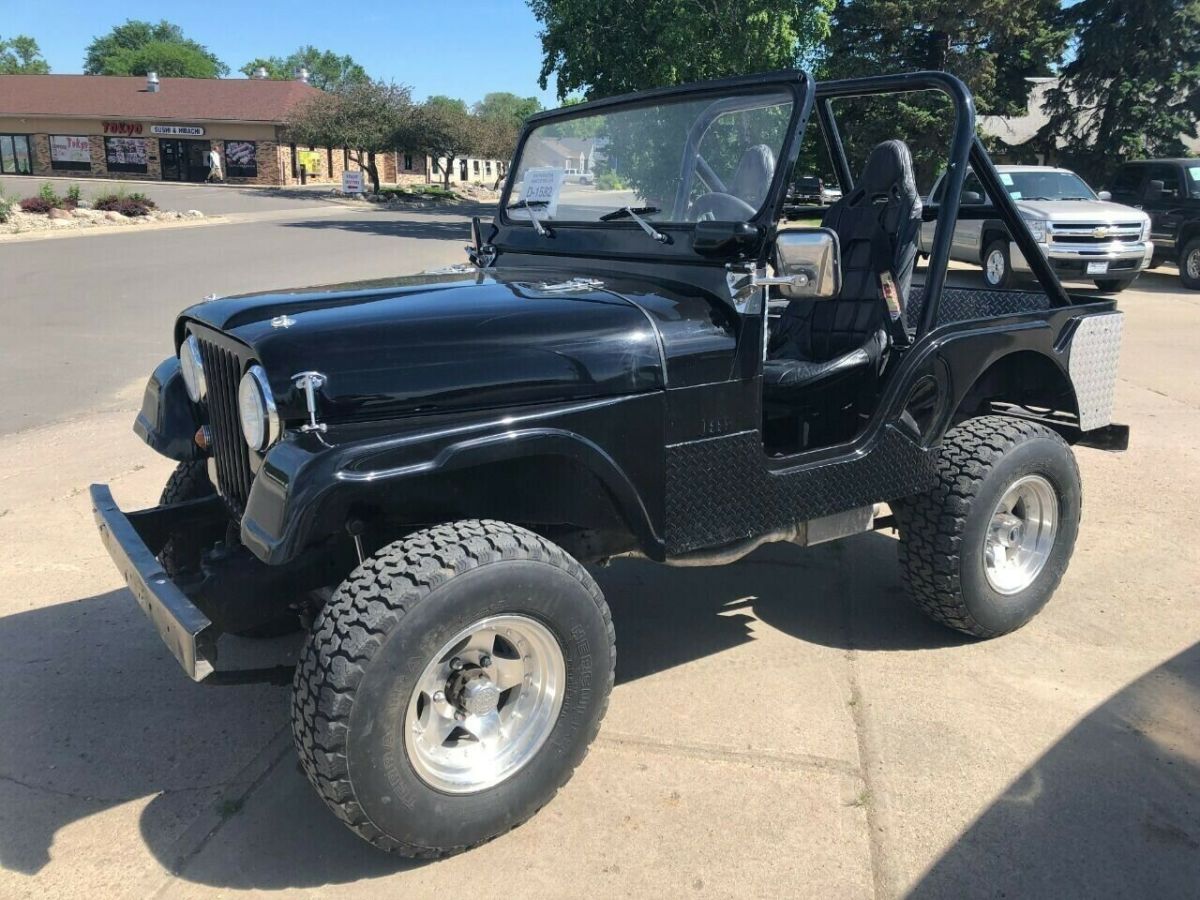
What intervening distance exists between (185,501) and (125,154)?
51823 millimetres

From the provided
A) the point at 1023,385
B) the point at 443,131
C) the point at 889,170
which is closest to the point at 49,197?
the point at 443,131

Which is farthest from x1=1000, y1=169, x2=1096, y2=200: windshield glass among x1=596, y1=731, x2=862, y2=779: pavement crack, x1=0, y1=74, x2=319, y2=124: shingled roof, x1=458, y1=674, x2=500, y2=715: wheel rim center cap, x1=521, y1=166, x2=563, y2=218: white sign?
x1=0, y1=74, x2=319, y2=124: shingled roof

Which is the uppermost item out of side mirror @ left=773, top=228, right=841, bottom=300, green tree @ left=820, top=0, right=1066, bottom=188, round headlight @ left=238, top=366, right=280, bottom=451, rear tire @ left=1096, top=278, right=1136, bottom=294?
green tree @ left=820, top=0, right=1066, bottom=188

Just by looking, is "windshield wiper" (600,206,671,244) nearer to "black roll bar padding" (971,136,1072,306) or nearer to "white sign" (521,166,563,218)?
"white sign" (521,166,563,218)

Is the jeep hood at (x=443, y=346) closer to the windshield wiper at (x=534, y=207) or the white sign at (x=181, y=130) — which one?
the windshield wiper at (x=534, y=207)

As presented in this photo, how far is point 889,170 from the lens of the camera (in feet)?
Answer: 11.3

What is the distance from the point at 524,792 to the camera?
2404 millimetres

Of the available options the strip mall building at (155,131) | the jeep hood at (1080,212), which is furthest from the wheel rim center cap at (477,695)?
the strip mall building at (155,131)

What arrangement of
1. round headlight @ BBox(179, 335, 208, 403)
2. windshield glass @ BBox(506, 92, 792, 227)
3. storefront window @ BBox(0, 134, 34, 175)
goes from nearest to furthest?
round headlight @ BBox(179, 335, 208, 403)
windshield glass @ BBox(506, 92, 792, 227)
storefront window @ BBox(0, 134, 34, 175)

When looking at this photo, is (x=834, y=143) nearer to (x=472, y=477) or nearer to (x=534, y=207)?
(x=534, y=207)

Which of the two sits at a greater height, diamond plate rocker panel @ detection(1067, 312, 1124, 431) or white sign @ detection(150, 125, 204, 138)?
white sign @ detection(150, 125, 204, 138)

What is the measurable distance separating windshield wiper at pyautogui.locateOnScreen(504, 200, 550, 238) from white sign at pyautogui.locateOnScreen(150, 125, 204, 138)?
4881 cm

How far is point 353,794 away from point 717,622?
73.8 inches

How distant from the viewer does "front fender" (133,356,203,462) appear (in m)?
3.03
